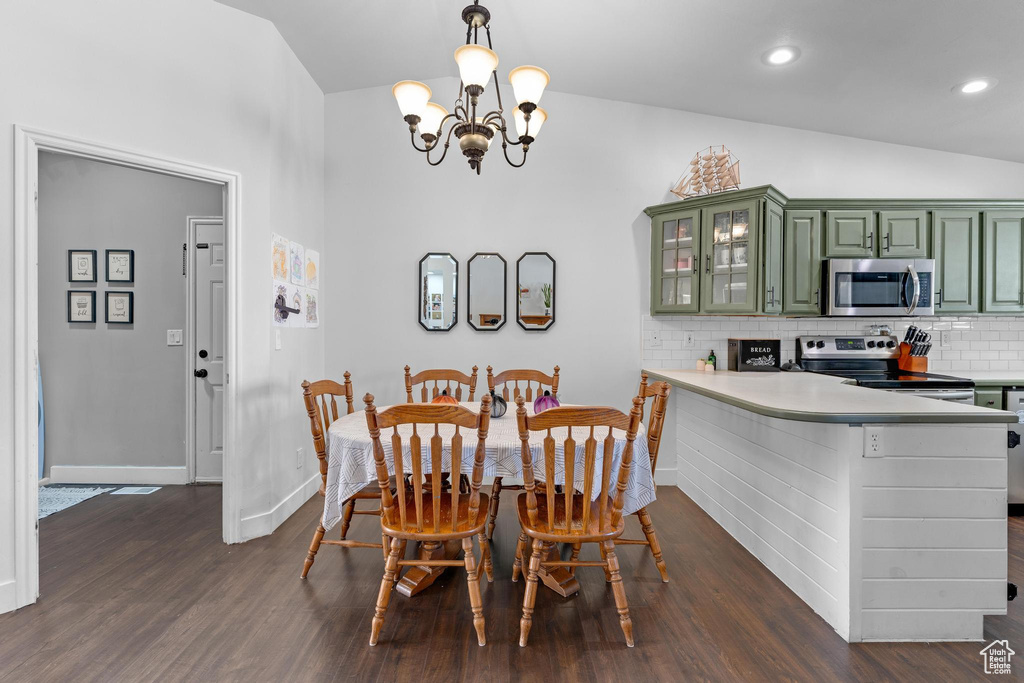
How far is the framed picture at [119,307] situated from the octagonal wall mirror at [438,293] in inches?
85.4

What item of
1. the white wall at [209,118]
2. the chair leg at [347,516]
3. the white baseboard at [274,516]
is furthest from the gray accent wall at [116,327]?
the chair leg at [347,516]

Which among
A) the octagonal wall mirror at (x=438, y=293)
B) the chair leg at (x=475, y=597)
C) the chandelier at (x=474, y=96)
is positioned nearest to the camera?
the chair leg at (x=475, y=597)

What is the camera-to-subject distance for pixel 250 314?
2.91 metres

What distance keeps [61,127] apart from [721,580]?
142 inches

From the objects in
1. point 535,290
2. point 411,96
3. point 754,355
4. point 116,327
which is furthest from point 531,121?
point 116,327

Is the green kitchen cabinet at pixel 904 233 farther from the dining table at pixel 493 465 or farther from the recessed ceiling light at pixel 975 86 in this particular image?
the dining table at pixel 493 465

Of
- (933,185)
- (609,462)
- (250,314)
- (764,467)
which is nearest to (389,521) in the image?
(609,462)

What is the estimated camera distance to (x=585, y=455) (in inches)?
73.2

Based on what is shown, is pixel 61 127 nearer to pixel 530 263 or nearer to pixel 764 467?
pixel 530 263

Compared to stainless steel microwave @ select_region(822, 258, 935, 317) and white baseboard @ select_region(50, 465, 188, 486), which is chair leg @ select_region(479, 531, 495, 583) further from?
stainless steel microwave @ select_region(822, 258, 935, 317)

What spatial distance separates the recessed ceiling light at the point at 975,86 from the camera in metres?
2.99

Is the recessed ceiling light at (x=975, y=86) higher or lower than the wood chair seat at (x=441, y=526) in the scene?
higher

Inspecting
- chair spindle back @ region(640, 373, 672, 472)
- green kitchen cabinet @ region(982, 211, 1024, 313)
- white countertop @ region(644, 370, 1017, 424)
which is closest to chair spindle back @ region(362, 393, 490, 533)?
chair spindle back @ region(640, 373, 672, 472)

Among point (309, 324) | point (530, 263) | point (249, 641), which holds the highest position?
point (530, 263)
